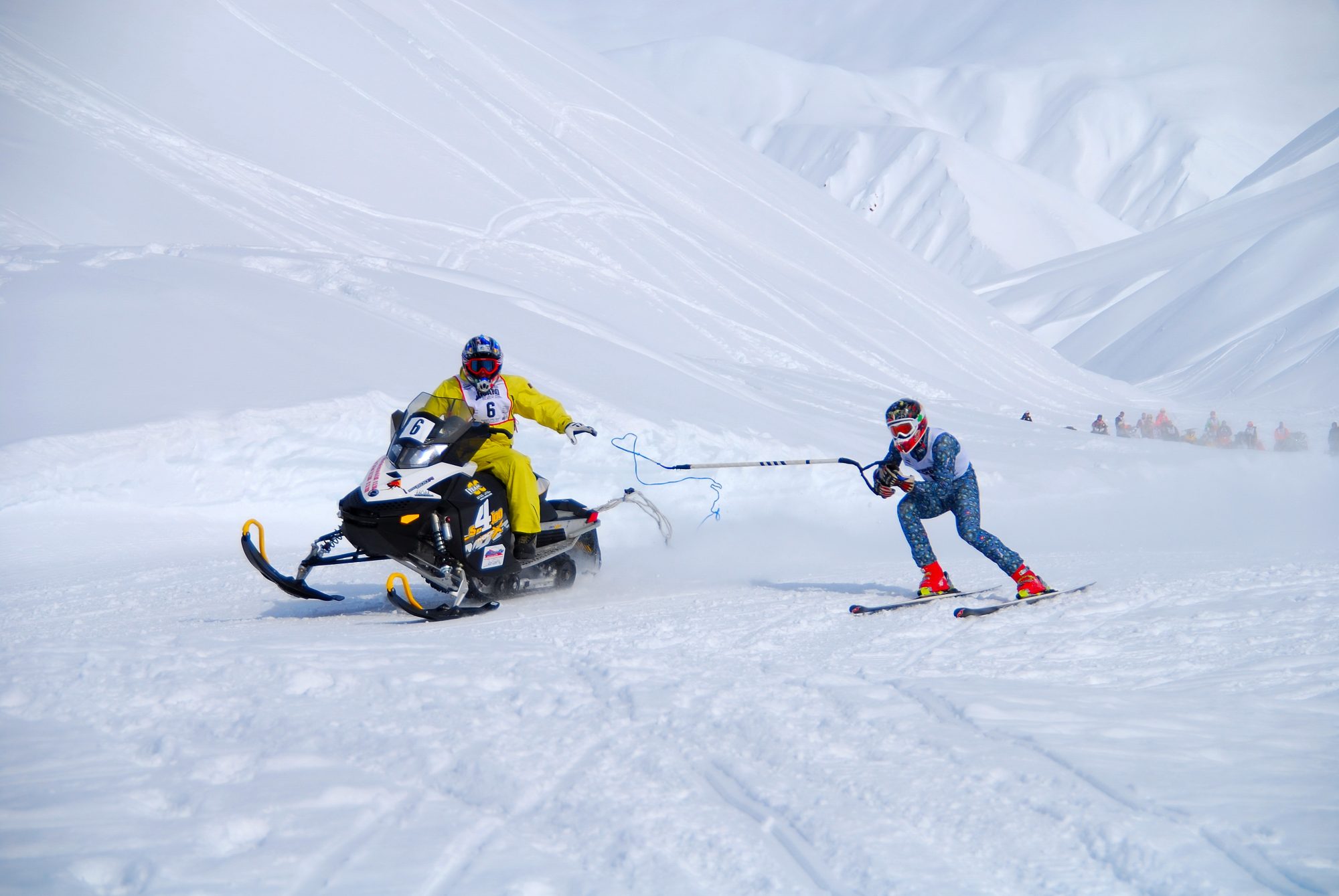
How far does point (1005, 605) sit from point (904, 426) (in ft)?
4.45

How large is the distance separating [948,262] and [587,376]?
343 feet

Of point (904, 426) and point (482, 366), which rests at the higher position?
point (482, 366)

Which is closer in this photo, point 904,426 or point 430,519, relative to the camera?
point 430,519

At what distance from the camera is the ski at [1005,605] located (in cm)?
636

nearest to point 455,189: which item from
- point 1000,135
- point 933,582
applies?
point 933,582

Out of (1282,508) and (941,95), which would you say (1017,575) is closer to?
(1282,508)

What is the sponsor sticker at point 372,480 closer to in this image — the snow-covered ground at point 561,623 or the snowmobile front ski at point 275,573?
the snowmobile front ski at point 275,573

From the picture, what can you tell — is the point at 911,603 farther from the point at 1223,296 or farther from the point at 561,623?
the point at 1223,296

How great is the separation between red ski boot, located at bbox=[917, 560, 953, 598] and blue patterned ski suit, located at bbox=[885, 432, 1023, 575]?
0.05 m

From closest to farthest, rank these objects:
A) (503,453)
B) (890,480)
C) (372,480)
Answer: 1. (372,480)
2. (503,453)
3. (890,480)

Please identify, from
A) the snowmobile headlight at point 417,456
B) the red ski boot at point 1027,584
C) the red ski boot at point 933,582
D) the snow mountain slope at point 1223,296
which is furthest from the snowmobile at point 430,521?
the snow mountain slope at point 1223,296

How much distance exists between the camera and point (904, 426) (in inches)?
278

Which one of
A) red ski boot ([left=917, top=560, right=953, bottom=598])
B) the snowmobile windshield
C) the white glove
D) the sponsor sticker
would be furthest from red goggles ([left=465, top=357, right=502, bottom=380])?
red ski boot ([left=917, top=560, right=953, bottom=598])

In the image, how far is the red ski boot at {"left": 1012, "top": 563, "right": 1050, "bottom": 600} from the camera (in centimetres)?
674
